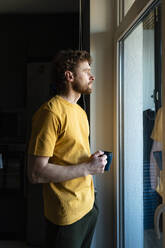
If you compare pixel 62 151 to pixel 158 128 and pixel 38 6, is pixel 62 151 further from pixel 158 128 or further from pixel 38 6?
pixel 38 6

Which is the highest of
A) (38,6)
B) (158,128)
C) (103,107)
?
(38,6)

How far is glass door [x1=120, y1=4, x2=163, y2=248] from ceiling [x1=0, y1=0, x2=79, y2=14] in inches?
61.2

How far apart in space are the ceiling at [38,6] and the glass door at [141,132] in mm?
1555

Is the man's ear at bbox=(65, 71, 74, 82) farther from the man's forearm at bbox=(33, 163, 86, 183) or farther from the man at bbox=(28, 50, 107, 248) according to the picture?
the man's forearm at bbox=(33, 163, 86, 183)

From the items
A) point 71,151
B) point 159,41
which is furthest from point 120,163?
point 159,41

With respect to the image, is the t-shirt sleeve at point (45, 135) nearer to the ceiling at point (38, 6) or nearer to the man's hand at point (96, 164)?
the man's hand at point (96, 164)

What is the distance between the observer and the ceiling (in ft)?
9.34

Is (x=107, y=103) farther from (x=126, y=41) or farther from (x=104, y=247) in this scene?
(x=104, y=247)

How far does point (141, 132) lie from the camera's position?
1.36 meters

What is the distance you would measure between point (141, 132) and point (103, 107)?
1.59 ft

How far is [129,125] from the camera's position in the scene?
5.24 feet

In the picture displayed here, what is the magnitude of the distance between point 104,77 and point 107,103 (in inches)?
7.4

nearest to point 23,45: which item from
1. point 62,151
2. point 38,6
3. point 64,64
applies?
point 38,6

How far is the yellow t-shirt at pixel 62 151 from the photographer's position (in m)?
1.13
